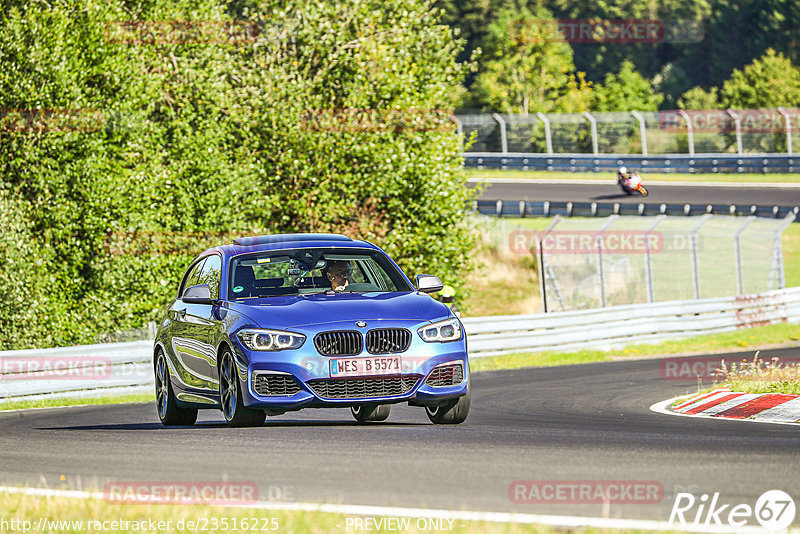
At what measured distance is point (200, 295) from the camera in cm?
1091

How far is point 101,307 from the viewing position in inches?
1076

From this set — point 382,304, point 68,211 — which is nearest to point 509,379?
point 382,304

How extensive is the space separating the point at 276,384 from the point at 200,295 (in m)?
1.49

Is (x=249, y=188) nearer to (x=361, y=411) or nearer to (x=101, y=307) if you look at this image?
(x=101, y=307)

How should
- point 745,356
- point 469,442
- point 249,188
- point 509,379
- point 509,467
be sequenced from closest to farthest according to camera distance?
point 509,467 < point 469,442 < point 509,379 < point 745,356 < point 249,188

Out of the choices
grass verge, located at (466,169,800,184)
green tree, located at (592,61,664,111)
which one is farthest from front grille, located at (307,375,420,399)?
green tree, located at (592,61,664,111)

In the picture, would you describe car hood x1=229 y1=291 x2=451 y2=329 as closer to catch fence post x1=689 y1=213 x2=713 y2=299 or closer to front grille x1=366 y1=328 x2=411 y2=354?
front grille x1=366 y1=328 x2=411 y2=354

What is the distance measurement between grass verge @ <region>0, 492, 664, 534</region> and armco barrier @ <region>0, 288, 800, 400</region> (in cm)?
1217

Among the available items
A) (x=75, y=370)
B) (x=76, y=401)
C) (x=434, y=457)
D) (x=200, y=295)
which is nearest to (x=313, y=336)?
(x=200, y=295)

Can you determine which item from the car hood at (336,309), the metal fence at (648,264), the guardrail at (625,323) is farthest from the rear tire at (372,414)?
the metal fence at (648,264)

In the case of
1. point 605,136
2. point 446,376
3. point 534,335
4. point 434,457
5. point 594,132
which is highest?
point 434,457

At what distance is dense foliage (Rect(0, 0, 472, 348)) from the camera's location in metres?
26.2

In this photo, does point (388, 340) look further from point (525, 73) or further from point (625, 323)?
point (525, 73)

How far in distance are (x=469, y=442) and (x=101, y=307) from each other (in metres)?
19.5
